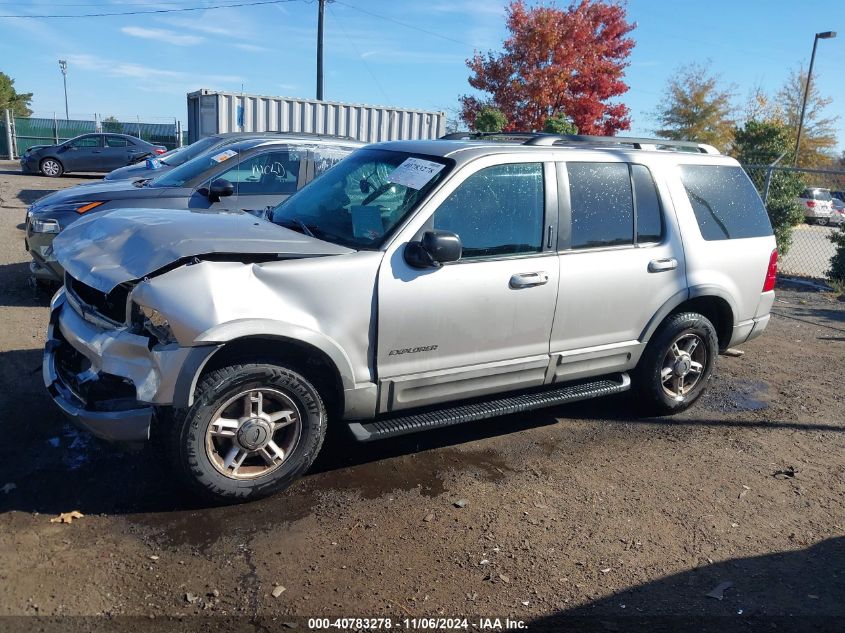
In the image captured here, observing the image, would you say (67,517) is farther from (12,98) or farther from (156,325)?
(12,98)

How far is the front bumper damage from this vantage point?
11.3 ft

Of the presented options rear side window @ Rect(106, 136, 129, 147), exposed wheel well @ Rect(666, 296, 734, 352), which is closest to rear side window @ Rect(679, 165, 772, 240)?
exposed wheel well @ Rect(666, 296, 734, 352)

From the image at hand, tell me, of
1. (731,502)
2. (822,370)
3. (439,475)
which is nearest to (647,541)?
(731,502)

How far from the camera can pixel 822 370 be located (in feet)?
22.9

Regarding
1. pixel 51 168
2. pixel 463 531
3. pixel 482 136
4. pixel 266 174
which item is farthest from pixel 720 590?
pixel 51 168

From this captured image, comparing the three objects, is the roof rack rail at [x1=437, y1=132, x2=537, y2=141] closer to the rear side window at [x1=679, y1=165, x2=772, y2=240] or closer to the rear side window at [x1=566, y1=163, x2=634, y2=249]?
the rear side window at [x1=566, y1=163, x2=634, y2=249]

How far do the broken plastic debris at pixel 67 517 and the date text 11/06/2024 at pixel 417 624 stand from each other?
4.77 ft

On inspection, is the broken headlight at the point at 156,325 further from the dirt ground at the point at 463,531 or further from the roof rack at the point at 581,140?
the roof rack at the point at 581,140

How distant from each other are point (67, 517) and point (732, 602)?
3.26 meters

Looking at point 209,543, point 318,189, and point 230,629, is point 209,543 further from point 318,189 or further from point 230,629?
point 318,189

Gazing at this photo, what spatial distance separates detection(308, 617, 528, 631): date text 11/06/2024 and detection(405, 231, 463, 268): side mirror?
73.5 inches

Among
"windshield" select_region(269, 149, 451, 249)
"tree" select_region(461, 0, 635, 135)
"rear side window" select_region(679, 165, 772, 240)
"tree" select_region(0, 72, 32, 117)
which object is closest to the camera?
"windshield" select_region(269, 149, 451, 249)

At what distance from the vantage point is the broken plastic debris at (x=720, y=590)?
11.0 feet

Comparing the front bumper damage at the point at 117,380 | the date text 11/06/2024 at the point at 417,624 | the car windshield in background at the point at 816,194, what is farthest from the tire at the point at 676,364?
the car windshield in background at the point at 816,194
